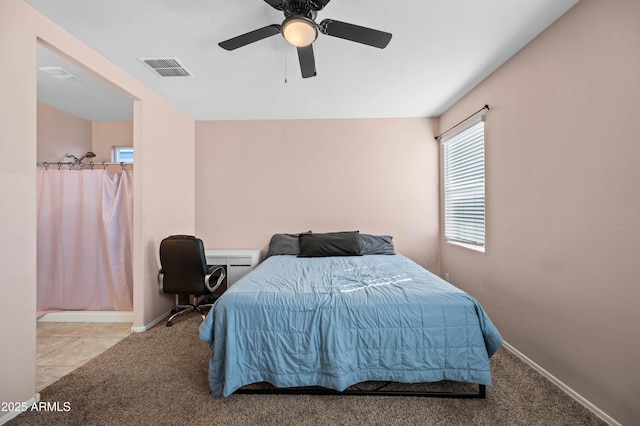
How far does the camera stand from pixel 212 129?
367 centimetres

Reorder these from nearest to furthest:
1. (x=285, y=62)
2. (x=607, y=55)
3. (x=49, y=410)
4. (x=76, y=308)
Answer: (x=607, y=55)
(x=49, y=410)
(x=285, y=62)
(x=76, y=308)

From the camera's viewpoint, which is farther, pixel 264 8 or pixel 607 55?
pixel 264 8

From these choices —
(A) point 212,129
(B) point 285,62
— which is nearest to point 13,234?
(B) point 285,62

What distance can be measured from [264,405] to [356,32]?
2.44 meters

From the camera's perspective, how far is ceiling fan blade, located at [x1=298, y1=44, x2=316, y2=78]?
5.60 feet

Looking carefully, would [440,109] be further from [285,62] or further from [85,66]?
[85,66]

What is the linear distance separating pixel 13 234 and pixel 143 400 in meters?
1.32

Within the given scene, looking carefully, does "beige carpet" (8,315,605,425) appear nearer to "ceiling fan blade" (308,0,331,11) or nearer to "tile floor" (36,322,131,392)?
"tile floor" (36,322,131,392)

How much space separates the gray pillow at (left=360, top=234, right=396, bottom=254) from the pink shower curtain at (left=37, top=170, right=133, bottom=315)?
285cm

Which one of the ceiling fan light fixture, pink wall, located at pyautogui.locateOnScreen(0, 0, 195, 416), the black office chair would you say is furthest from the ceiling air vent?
the black office chair

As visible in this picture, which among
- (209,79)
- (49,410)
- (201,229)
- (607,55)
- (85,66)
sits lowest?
(49,410)

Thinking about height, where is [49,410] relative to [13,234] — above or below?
below

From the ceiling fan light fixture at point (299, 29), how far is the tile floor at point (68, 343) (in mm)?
2944

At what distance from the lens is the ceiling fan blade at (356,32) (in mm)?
1507
